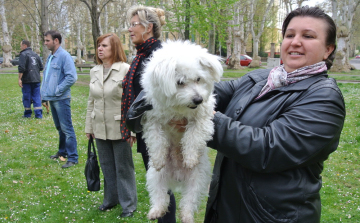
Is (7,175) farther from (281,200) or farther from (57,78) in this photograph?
(281,200)

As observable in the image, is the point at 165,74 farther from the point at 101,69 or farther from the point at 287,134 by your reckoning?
the point at 101,69

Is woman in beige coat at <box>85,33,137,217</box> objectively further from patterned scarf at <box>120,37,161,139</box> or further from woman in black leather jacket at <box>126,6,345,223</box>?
woman in black leather jacket at <box>126,6,345,223</box>

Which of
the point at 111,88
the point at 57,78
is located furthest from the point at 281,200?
the point at 57,78

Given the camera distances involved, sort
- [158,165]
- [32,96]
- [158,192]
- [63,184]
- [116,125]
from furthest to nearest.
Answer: [32,96], [63,184], [116,125], [158,192], [158,165]

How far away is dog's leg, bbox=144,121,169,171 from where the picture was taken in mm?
2383

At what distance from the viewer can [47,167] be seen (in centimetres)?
643

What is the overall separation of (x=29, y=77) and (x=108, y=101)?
24.3 feet

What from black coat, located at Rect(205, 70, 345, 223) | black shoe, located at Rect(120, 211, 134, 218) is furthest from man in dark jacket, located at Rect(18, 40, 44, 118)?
black coat, located at Rect(205, 70, 345, 223)

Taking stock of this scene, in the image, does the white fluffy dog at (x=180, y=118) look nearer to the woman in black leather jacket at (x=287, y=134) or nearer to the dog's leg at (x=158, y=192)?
the dog's leg at (x=158, y=192)

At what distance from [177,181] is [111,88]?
208 centimetres

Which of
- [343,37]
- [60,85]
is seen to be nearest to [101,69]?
[60,85]

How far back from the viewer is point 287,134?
1656 millimetres

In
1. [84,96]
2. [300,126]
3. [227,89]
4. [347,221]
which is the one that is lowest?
[347,221]

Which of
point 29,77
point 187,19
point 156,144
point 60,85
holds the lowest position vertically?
point 156,144
